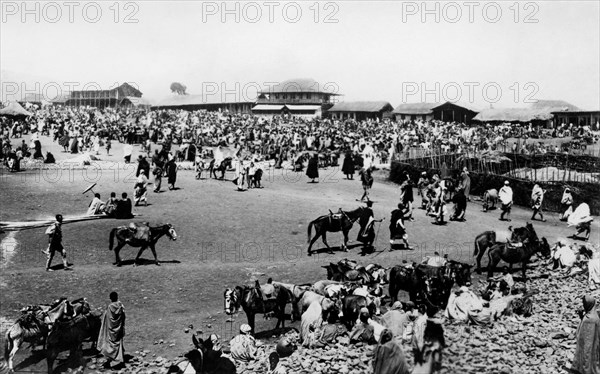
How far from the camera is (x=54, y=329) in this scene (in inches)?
388

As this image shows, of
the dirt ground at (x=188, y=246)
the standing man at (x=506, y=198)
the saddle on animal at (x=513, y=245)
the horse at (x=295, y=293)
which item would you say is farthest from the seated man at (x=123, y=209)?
the standing man at (x=506, y=198)

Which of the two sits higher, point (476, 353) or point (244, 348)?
point (476, 353)

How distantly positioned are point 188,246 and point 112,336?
7.48m

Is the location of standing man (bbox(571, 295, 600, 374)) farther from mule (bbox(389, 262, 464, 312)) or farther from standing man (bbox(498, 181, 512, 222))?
standing man (bbox(498, 181, 512, 222))

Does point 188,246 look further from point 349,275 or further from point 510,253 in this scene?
point 510,253

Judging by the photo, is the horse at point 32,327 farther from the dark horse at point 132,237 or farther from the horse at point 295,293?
the dark horse at point 132,237

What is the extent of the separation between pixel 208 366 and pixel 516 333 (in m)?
5.92

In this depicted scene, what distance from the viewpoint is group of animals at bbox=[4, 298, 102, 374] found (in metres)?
9.73

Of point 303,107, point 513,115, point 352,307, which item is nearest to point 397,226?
point 352,307

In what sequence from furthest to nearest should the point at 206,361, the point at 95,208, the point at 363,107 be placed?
1. the point at 363,107
2. the point at 95,208
3. the point at 206,361

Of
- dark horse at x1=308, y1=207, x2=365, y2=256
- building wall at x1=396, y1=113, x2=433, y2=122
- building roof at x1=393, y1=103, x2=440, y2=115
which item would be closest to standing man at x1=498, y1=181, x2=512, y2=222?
dark horse at x1=308, y1=207, x2=365, y2=256

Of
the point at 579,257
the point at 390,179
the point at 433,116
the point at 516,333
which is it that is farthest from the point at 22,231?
the point at 433,116

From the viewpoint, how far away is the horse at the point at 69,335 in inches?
384

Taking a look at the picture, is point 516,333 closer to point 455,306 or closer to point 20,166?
point 455,306
